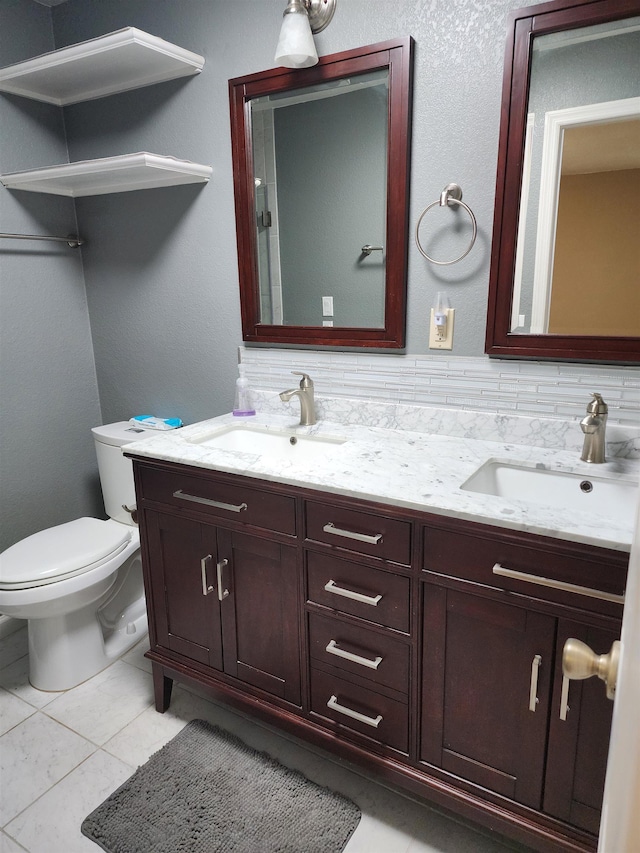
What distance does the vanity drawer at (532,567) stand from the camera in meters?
1.02

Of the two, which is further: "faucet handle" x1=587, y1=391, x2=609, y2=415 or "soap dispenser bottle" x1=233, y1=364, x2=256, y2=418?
"soap dispenser bottle" x1=233, y1=364, x2=256, y2=418

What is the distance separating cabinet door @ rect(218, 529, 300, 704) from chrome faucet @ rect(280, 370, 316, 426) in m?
0.48

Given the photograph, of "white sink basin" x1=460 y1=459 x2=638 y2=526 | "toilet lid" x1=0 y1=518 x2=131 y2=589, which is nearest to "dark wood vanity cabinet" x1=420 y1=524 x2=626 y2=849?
"white sink basin" x1=460 y1=459 x2=638 y2=526

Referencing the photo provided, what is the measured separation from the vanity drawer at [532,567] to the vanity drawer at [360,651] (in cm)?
25

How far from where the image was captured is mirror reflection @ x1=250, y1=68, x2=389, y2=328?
1.62 m

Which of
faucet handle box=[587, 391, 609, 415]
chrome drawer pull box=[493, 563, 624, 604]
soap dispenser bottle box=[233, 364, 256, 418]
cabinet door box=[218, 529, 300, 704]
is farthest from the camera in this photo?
soap dispenser bottle box=[233, 364, 256, 418]

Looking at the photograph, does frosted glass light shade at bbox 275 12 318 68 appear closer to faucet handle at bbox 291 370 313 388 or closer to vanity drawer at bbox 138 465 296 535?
faucet handle at bbox 291 370 313 388

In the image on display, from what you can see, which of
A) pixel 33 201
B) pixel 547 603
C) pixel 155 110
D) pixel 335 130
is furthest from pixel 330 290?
pixel 33 201

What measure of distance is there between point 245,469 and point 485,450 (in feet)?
2.12

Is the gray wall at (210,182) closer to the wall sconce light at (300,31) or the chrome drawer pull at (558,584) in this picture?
the wall sconce light at (300,31)

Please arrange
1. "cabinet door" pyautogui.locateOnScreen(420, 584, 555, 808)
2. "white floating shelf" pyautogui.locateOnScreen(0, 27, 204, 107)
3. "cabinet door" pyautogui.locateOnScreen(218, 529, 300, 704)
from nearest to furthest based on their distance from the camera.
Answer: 1. "cabinet door" pyautogui.locateOnScreen(420, 584, 555, 808)
2. "cabinet door" pyautogui.locateOnScreen(218, 529, 300, 704)
3. "white floating shelf" pyautogui.locateOnScreen(0, 27, 204, 107)

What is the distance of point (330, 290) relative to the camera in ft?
5.83

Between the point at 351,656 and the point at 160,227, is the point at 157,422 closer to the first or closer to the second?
the point at 160,227

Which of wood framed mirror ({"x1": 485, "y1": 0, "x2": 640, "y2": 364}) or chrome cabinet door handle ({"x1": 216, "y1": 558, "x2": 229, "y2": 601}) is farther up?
wood framed mirror ({"x1": 485, "y1": 0, "x2": 640, "y2": 364})
